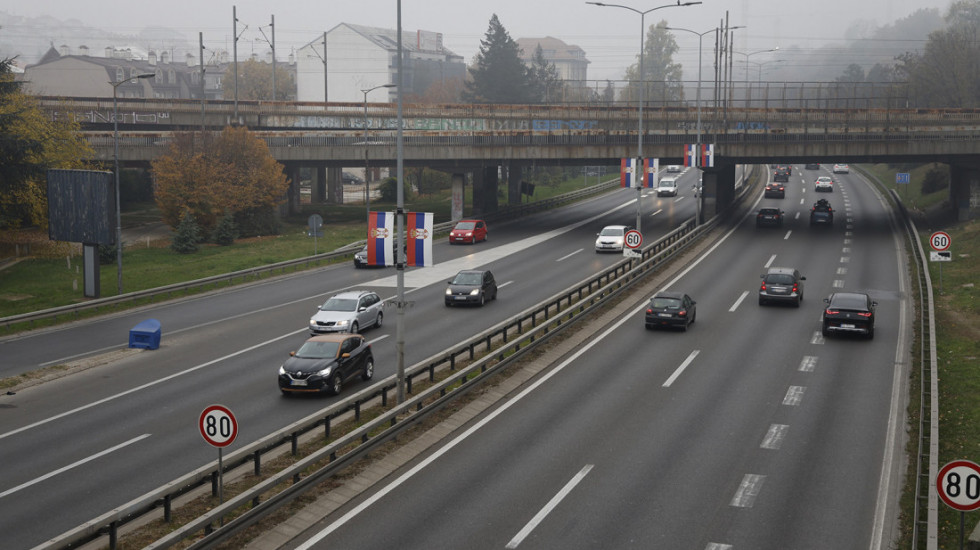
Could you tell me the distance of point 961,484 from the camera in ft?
45.9

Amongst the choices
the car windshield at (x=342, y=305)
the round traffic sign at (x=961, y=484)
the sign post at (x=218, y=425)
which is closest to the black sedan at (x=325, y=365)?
the car windshield at (x=342, y=305)

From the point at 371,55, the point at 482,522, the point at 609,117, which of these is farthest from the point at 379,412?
the point at 371,55

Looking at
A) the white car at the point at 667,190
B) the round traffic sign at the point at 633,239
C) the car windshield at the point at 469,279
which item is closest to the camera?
the car windshield at the point at 469,279

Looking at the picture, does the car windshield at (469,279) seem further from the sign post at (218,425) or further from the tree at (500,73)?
the tree at (500,73)

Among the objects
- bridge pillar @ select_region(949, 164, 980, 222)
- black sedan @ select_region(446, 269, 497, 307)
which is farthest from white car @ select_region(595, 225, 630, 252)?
bridge pillar @ select_region(949, 164, 980, 222)

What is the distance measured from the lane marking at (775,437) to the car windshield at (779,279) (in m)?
17.3

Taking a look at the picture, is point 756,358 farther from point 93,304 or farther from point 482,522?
point 93,304

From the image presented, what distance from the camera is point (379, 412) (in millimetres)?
24469

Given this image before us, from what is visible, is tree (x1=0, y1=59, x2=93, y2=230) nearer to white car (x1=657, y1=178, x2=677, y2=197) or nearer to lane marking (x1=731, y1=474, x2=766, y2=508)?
lane marking (x1=731, y1=474, x2=766, y2=508)

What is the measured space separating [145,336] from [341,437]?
14.7m

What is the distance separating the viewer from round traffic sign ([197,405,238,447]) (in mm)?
16609

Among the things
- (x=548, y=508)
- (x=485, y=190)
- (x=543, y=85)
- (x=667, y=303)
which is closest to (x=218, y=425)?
(x=548, y=508)

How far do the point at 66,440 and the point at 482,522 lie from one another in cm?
1150

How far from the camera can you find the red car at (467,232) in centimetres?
6375
